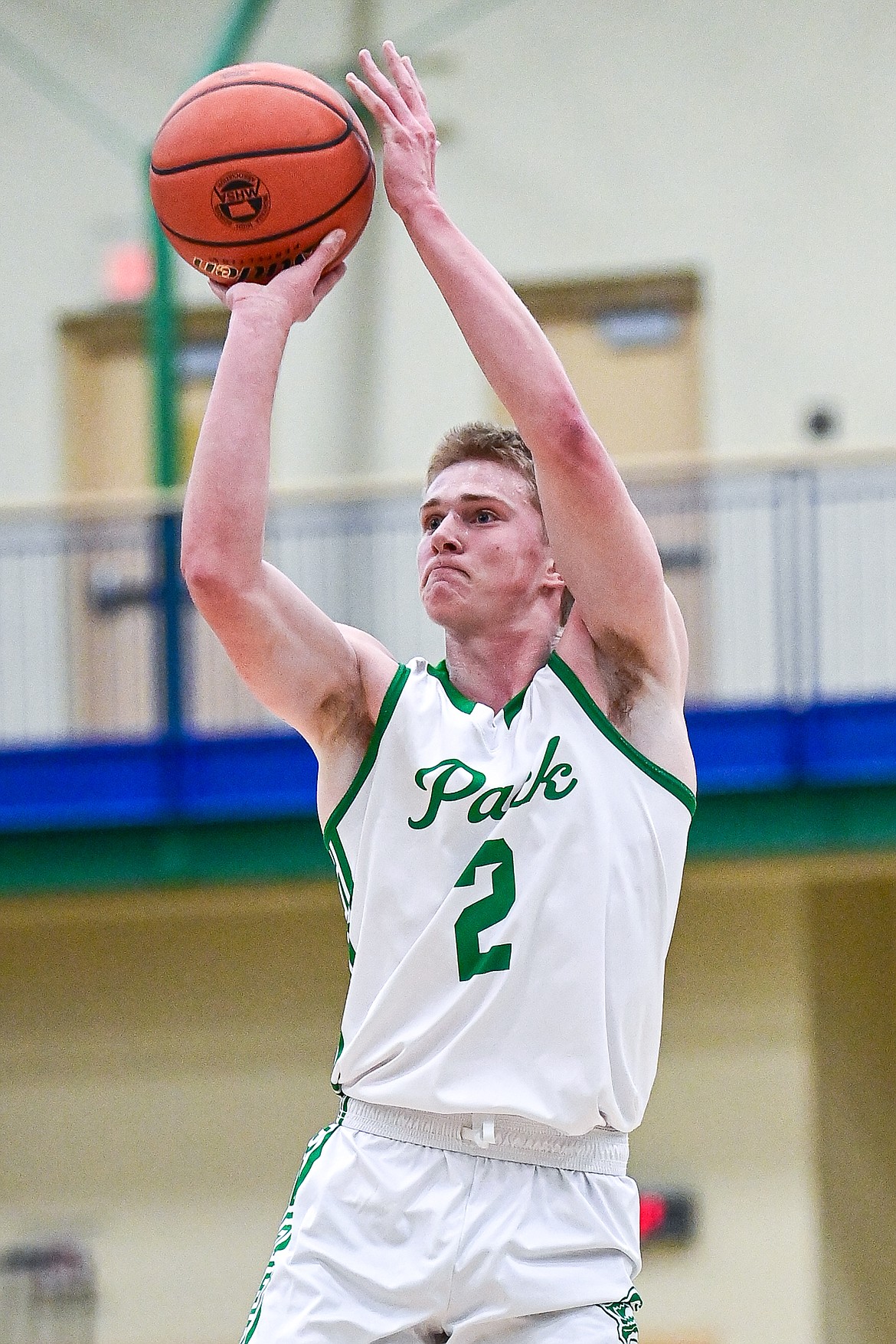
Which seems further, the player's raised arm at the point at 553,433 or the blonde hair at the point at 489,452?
the blonde hair at the point at 489,452

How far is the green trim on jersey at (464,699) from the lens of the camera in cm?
296

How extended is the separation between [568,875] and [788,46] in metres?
10.1

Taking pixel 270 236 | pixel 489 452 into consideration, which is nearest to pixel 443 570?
pixel 489 452

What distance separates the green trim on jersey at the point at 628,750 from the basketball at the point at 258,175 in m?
0.93

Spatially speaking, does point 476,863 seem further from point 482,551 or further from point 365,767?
point 482,551

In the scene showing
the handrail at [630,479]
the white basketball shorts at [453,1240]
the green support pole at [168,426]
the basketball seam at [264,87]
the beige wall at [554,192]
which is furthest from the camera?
the beige wall at [554,192]

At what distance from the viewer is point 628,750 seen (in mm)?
2891

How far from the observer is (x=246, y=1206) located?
1010 centimetres

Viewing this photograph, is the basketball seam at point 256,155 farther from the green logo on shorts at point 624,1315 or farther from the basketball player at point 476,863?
the green logo on shorts at point 624,1315

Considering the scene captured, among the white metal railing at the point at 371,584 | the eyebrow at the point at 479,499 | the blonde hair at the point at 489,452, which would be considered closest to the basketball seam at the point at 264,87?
the blonde hair at the point at 489,452

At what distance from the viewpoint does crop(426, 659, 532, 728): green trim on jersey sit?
9.72 ft

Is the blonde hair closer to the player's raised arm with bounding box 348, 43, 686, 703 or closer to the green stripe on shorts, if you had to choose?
the player's raised arm with bounding box 348, 43, 686, 703

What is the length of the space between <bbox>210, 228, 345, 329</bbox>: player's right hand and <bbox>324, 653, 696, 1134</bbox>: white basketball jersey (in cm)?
68

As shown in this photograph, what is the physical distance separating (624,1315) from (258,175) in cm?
207
